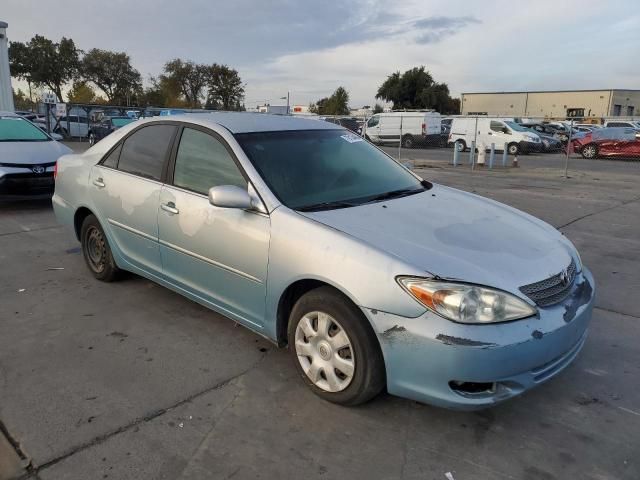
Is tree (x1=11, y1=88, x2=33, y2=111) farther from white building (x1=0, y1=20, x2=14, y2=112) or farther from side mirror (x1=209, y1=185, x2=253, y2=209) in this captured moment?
side mirror (x1=209, y1=185, x2=253, y2=209)

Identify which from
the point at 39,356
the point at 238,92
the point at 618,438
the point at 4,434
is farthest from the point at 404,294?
the point at 238,92

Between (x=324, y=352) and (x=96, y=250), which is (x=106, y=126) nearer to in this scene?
(x=96, y=250)

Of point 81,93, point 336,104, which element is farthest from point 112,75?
point 336,104

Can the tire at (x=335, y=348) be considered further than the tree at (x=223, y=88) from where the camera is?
No

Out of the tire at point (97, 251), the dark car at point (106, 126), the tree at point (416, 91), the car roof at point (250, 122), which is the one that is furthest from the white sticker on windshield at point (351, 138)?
the tree at point (416, 91)

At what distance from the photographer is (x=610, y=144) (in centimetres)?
2258

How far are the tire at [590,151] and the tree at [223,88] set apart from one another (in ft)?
162

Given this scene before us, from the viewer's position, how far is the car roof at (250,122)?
3734 mm

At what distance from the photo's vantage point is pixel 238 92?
67625mm

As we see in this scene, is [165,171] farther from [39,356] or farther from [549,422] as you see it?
[549,422]

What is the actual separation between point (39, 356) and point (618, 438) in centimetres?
350

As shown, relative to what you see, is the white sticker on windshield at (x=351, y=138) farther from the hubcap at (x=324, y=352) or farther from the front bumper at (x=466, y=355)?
the front bumper at (x=466, y=355)

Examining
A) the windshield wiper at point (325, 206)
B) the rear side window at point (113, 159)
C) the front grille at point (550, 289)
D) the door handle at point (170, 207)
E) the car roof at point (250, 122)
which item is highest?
the car roof at point (250, 122)

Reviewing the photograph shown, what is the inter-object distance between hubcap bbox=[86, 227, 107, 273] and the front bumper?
3.05 m
